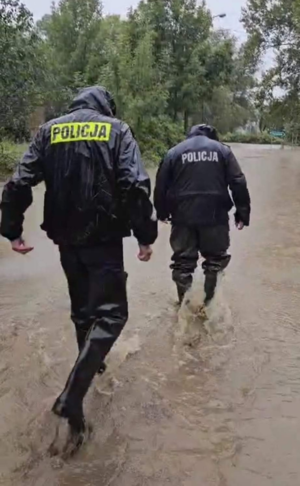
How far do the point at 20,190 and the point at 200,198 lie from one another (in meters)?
2.20

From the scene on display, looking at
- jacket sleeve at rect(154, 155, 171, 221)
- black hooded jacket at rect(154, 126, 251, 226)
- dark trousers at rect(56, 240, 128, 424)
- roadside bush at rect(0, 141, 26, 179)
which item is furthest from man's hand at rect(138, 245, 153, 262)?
roadside bush at rect(0, 141, 26, 179)

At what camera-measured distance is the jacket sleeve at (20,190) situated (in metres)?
3.47

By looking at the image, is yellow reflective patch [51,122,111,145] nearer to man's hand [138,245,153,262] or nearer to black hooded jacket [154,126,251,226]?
man's hand [138,245,153,262]

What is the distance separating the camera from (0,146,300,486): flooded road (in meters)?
3.30

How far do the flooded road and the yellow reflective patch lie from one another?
154 centimetres

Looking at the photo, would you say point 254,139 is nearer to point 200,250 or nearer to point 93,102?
point 200,250

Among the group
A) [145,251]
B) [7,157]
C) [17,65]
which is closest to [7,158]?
[7,157]

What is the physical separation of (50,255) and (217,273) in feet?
11.0

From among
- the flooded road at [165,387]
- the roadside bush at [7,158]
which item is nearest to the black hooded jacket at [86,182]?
the flooded road at [165,387]

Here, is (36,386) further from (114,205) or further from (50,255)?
(50,255)

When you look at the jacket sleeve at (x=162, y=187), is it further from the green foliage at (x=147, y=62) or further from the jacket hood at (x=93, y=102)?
the green foliage at (x=147, y=62)

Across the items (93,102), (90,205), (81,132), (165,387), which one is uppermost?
(93,102)

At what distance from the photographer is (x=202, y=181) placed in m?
5.39

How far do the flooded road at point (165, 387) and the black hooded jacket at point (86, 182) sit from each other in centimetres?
107
